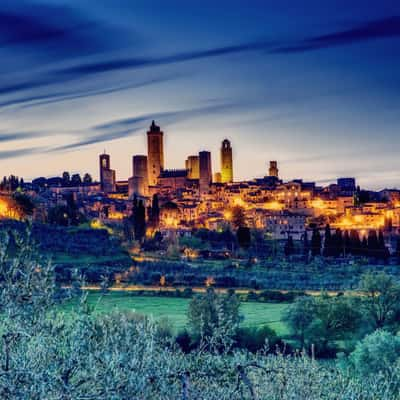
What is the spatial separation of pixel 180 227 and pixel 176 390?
57.9 meters

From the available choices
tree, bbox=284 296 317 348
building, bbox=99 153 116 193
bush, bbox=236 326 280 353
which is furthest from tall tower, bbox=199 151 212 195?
bush, bbox=236 326 280 353

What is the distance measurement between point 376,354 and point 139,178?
75.7 meters

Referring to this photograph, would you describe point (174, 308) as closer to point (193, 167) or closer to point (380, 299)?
point (380, 299)

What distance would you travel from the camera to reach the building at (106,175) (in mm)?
94938

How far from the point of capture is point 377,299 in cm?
2178

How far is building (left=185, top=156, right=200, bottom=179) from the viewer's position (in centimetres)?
9244

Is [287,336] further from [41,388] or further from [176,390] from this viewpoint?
[41,388]

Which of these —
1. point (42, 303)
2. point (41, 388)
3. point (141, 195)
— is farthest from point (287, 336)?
point (141, 195)

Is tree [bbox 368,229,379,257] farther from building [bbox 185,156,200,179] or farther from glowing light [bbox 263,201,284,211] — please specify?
building [bbox 185,156,200,179]

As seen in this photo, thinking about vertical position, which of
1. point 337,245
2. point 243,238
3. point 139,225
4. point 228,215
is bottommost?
point 337,245

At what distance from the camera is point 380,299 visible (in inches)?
851

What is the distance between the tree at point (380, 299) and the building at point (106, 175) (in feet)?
238

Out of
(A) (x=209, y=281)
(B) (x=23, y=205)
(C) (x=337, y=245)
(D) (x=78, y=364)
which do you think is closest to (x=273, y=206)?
(B) (x=23, y=205)

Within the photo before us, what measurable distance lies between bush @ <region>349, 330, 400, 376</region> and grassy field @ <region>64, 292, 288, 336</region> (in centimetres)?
608
